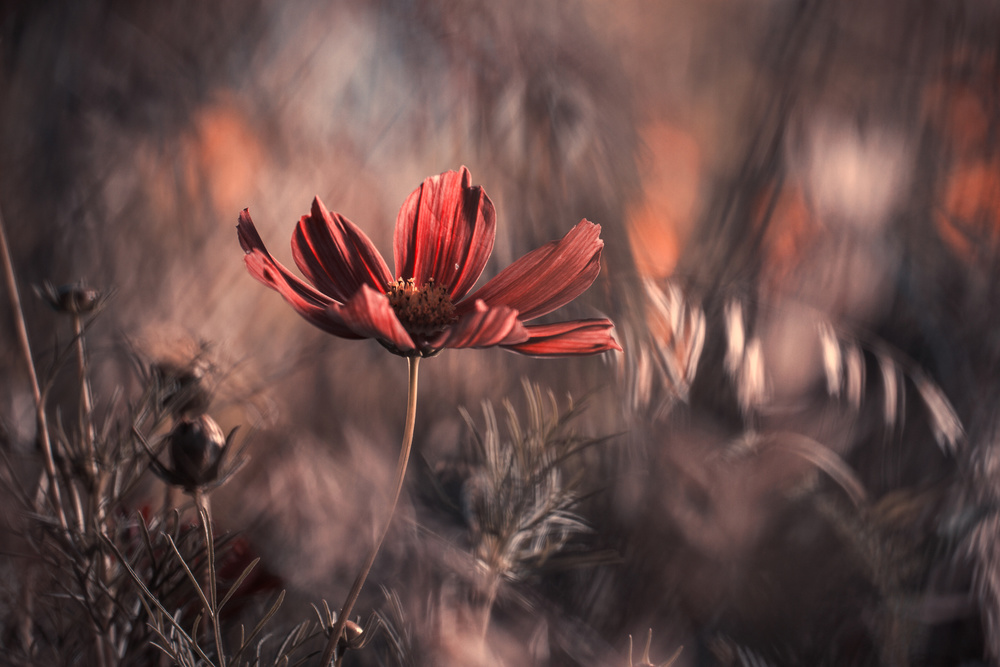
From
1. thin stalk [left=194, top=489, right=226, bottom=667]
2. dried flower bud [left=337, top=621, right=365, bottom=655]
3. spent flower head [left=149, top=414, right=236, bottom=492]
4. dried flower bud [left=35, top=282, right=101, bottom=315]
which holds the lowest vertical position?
dried flower bud [left=337, top=621, right=365, bottom=655]

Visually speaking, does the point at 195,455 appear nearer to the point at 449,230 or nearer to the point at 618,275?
the point at 449,230

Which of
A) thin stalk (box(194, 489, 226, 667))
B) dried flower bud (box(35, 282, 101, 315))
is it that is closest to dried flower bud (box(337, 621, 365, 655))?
thin stalk (box(194, 489, 226, 667))

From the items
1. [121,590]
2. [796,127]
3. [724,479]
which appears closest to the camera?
[121,590]

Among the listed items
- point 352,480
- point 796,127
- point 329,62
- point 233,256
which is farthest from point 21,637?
point 796,127

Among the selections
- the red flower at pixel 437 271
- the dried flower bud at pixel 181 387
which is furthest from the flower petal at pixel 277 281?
the dried flower bud at pixel 181 387

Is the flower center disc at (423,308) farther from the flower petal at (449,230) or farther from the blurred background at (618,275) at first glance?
the blurred background at (618,275)

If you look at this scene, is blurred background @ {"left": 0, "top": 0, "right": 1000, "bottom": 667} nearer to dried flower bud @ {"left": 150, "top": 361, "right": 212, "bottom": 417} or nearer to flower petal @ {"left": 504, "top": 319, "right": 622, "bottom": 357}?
dried flower bud @ {"left": 150, "top": 361, "right": 212, "bottom": 417}

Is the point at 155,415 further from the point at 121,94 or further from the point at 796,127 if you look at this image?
the point at 796,127
